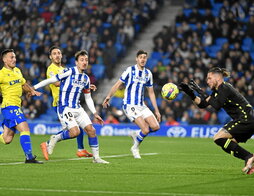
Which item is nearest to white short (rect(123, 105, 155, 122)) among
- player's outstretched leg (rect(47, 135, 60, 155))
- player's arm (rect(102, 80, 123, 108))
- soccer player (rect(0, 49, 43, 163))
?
player's arm (rect(102, 80, 123, 108))

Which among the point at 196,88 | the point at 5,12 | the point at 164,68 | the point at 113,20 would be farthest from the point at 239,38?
the point at 196,88

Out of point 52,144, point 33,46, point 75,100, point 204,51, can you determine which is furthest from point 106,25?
point 75,100

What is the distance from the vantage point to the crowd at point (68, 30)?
90.8 feet

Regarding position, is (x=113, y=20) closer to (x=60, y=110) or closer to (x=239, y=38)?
(x=239, y=38)

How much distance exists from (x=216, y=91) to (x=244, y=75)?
42.8ft

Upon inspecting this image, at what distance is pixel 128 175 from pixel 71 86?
305 centimetres

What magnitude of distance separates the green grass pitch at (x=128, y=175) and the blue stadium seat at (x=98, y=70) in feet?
39.1

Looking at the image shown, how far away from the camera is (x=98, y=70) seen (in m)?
27.6

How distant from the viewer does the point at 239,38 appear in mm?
25422

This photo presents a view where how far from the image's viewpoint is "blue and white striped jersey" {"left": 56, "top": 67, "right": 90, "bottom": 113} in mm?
12680

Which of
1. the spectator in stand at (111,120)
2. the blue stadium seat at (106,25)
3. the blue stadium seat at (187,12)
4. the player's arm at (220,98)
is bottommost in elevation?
the spectator in stand at (111,120)

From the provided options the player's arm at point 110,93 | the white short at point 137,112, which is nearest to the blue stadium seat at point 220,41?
the white short at point 137,112

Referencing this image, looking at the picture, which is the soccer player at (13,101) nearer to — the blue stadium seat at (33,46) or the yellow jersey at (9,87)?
→ the yellow jersey at (9,87)

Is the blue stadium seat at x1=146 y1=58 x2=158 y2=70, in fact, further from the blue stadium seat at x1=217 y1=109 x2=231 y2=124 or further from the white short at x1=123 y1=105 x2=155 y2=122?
the white short at x1=123 y1=105 x2=155 y2=122
